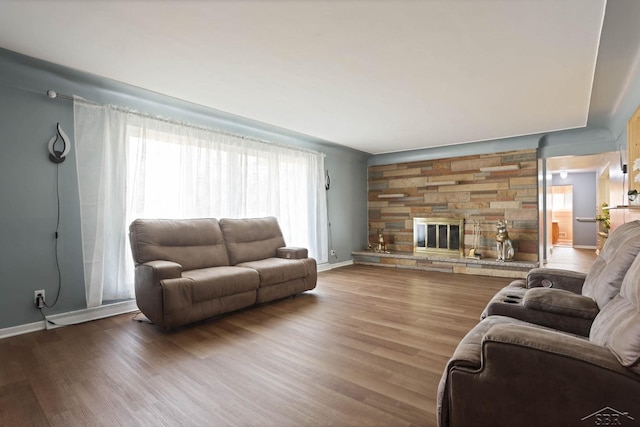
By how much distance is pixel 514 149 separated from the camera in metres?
5.60

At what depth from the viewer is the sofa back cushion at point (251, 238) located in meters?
4.06

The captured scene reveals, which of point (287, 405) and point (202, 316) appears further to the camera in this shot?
point (202, 316)

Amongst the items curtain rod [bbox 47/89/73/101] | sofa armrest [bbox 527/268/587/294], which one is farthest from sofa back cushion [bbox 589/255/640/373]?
curtain rod [bbox 47/89/73/101]

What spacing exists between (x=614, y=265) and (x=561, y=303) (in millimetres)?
322

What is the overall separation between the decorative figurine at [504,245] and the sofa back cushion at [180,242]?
14.8 ft

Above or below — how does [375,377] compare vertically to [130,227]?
below

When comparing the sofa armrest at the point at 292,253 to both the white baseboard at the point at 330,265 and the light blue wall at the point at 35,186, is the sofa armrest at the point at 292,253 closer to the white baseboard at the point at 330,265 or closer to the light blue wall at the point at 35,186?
the white baseboard at the point at 330,265

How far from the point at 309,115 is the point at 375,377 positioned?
3.28m

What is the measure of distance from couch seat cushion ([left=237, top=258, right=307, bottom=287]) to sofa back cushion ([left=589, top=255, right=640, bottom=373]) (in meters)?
2.89

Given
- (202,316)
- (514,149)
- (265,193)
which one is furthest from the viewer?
(514,149)

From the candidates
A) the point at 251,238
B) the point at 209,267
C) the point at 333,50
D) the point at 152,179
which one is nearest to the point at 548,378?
the point at 333,50

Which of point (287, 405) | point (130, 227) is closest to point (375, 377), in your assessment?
point (287, 405)

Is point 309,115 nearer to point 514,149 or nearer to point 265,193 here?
point 265,193

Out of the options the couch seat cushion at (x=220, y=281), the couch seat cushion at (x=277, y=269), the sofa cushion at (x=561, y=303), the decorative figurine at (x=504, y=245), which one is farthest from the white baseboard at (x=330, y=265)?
the sofa cushion at (x=561, y=303)
